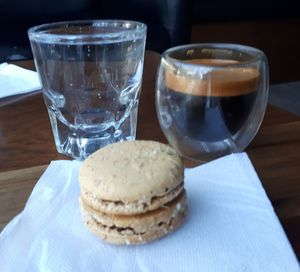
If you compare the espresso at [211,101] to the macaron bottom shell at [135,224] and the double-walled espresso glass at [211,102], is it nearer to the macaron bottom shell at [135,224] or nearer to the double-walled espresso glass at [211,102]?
the double-walled espresso glass at [211,102]

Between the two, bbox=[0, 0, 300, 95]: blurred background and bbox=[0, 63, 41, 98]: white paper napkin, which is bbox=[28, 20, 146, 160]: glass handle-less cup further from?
bbox=[0, 0, 300, 95]: blurred background

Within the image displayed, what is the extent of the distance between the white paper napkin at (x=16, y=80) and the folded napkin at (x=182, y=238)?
0.30 metres

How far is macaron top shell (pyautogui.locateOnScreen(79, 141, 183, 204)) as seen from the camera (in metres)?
0.29

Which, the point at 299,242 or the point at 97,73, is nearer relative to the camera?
the point at 299,242

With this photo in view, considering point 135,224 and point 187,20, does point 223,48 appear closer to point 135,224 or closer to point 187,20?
point 135,224

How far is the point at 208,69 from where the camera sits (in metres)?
0.40

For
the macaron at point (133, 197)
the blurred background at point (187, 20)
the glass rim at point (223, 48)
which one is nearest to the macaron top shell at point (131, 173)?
the macaron at point (133, 197)

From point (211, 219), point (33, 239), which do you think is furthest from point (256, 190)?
point (33, 239)

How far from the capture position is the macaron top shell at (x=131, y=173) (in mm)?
291

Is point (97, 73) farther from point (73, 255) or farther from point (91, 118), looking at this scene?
point (73, 255)

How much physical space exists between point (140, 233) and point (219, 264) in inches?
2.1

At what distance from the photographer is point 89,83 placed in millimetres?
472

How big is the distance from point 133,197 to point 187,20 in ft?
4.01

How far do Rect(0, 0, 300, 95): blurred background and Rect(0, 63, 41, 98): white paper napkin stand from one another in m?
0.52
